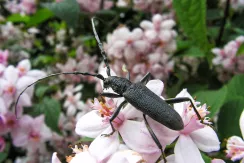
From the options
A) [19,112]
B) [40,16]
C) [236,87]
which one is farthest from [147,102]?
[40,16]

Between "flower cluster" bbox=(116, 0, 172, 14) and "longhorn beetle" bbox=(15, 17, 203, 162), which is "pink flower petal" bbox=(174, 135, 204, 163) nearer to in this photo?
"longhorn beetle" bbox=(15, 17, 203, 162)

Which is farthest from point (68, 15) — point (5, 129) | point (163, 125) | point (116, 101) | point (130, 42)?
point (163, 125)

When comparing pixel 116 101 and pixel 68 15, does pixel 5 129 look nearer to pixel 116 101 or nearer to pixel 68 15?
pixel 68 15

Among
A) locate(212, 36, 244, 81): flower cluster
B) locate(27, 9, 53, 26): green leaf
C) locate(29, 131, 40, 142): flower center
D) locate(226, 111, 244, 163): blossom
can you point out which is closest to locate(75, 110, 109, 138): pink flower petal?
locate(226, 111, 244, 163): blossom

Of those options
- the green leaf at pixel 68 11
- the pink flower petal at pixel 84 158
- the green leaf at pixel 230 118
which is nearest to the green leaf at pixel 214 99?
the green leaf at pixel 230 118

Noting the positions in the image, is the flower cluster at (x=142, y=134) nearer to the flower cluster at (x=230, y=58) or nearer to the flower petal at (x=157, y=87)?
the flower petal at (x=157, y=87)

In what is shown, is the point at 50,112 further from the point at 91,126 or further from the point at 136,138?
the point at 136,138
